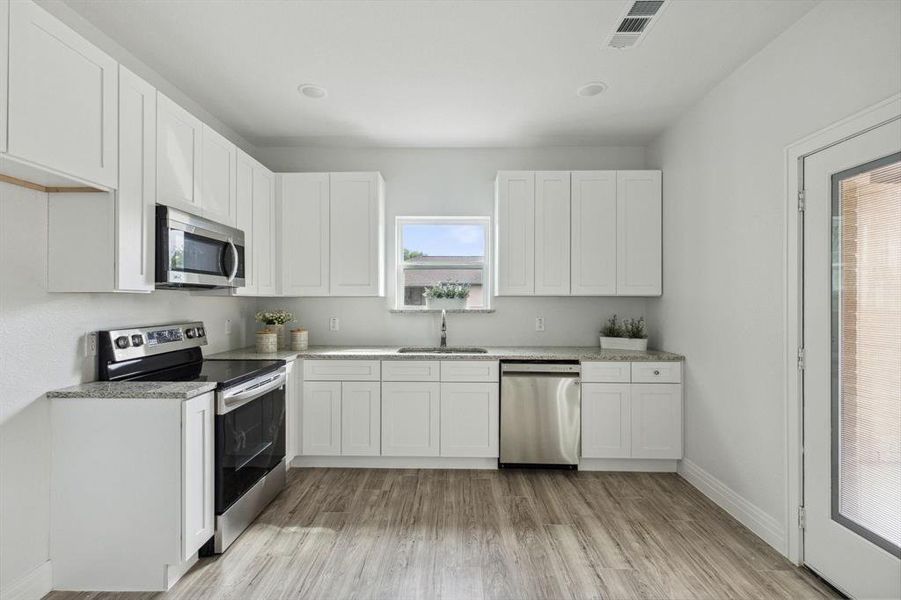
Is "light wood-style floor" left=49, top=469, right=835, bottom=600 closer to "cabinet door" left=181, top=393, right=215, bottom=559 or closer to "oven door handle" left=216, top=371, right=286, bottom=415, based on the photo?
"cabinet door" left=181, top=393, right=215, bottom=559

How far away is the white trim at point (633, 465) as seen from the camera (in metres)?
3.47

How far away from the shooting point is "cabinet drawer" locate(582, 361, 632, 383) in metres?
3.41

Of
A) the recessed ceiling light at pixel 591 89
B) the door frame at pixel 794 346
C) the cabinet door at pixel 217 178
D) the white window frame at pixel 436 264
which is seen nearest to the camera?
the door frame at pixel 794 346

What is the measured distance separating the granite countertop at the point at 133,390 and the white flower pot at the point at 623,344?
3.09 meters

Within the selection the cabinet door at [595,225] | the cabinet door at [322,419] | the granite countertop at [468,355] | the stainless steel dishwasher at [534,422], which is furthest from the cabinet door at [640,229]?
the cabinet door at [322,419]

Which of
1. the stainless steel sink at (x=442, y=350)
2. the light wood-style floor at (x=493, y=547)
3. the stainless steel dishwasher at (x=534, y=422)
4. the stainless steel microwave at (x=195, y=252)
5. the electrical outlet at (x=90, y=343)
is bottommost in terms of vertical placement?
the light wood-style floor at (x=493, y=547)

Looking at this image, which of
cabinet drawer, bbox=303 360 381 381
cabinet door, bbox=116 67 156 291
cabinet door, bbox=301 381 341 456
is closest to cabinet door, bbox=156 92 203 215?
cabinet door, bbox=116 67 156 291

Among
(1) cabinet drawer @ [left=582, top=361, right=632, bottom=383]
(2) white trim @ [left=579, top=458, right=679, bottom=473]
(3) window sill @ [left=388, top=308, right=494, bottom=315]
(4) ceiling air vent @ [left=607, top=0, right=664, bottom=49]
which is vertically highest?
(4) ceiling air vent @ [left=607, top=0, right=664, bottom=49]

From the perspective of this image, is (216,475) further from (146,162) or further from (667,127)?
(667,127)

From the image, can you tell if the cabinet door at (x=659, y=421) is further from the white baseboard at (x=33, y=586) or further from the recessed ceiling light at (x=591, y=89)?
the white baseboard at (x=33, y=586)

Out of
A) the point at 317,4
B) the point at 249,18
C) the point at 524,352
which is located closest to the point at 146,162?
the point at 249,18

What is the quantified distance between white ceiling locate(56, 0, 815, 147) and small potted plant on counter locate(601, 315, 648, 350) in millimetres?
1676

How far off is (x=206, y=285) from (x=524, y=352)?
2337 millimetres

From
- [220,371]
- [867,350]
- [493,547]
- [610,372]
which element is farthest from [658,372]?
[220,371]
